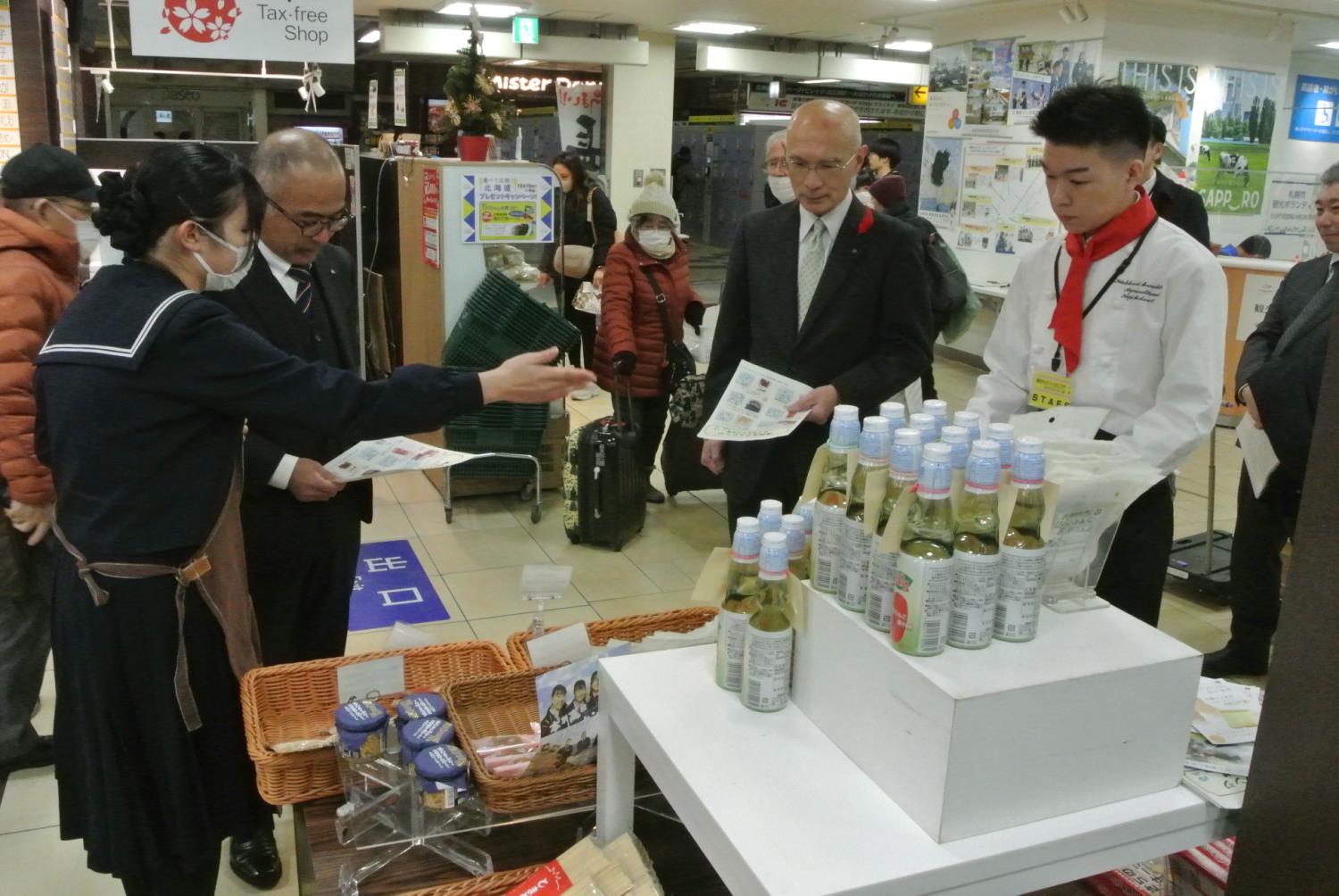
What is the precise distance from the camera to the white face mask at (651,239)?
5012 mm

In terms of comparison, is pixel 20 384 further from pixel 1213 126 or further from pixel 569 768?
pixel 1213 126

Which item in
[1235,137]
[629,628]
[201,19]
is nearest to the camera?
[629,628]

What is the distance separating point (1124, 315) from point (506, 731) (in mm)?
1396

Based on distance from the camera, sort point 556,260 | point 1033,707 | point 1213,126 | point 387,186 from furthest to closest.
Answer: point 1213,126
point 387,186
point 556,260
point 1033,707

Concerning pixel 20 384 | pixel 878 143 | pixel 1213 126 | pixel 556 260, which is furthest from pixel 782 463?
pixel 1213 126

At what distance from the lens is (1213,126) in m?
9.41

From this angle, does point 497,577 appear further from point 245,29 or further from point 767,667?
point 767,667

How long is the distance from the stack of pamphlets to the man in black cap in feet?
8.26

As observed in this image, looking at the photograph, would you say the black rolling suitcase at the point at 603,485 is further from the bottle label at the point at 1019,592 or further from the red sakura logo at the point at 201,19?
the bottle label at the point at 1019,592

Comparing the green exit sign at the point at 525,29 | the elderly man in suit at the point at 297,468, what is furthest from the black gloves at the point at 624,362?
the green exit sign at the point at 525,29

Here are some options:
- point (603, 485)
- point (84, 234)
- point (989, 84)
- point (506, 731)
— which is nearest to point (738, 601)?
point (506, 731)

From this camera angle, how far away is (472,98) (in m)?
5.51

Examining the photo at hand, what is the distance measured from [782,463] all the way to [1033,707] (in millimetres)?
1634

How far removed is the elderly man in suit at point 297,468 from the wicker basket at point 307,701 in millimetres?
505
